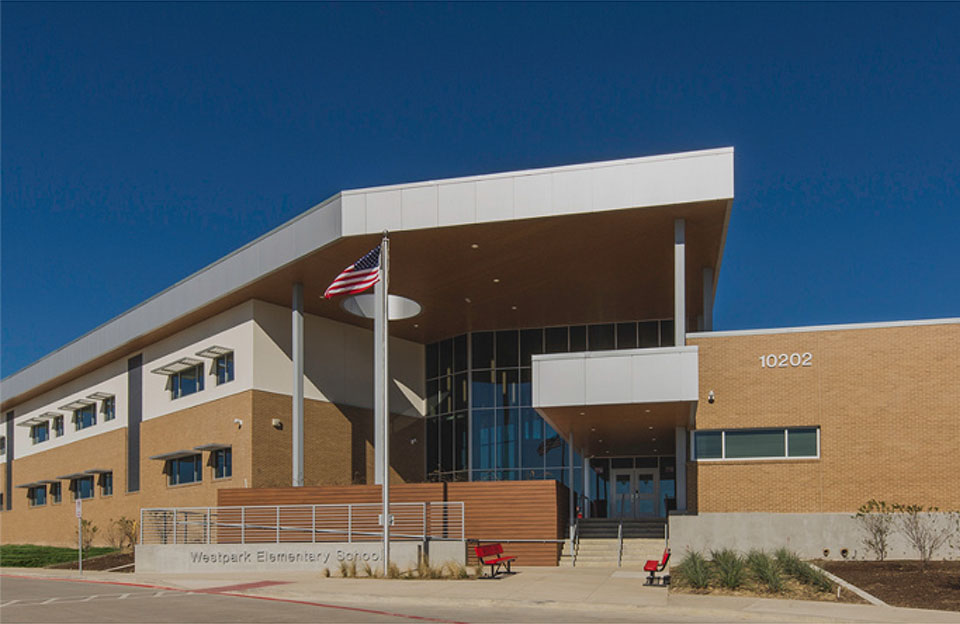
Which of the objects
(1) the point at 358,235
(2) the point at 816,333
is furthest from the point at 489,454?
(2) the point at 816,333

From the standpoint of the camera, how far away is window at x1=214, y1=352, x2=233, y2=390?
37719mm

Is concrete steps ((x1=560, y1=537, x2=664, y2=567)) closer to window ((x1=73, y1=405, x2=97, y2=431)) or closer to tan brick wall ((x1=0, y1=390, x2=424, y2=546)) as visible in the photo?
tan brick wall ((x1=0, y1=390, x2=424, y2=546))

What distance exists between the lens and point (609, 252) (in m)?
31.3

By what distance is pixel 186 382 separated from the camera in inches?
1598

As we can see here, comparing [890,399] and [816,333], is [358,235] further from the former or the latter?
[890,399]

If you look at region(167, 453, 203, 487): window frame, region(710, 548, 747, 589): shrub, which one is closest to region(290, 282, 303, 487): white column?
region(167, 453, 203, 487): window frame

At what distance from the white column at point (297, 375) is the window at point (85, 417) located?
57.9 feet

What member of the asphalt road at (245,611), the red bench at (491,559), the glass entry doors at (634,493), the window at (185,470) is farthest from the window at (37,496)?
the red bench at (491,559)

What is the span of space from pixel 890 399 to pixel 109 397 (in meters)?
34.5

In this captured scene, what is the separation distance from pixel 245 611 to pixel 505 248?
51.7 feet

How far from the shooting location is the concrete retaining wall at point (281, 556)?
25.6 metres

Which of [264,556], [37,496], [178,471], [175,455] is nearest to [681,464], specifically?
[264,556]

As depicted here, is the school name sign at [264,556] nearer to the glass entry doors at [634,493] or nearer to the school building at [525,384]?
the school building at [525,384]

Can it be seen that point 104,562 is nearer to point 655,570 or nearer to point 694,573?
point 655,570
